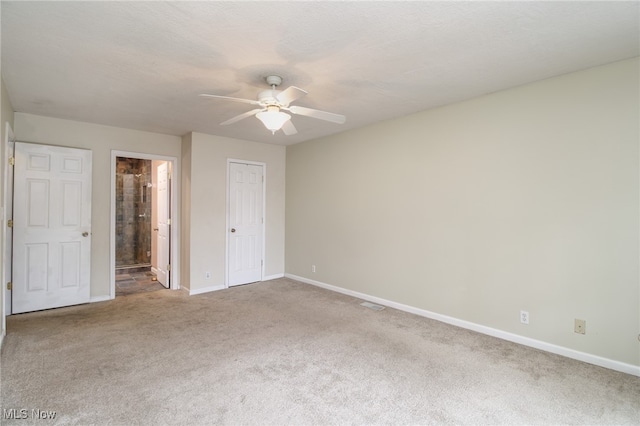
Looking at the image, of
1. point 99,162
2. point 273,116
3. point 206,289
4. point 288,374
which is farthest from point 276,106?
point 206,289

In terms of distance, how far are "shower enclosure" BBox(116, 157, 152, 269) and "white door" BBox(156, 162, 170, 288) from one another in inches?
60.4

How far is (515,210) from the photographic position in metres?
3.13

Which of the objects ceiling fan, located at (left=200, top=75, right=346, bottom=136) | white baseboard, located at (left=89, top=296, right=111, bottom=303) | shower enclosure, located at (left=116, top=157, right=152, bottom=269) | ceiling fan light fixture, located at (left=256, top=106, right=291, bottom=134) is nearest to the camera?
ceiling fan, located at (left=200, top=75, right=346, bottom=136)

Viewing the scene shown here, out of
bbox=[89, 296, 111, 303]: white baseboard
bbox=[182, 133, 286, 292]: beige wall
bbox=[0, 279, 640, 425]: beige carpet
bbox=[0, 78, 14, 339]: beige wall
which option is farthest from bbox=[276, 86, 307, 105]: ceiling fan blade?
bbox=[89, 296, 111, 303]: white baseboard

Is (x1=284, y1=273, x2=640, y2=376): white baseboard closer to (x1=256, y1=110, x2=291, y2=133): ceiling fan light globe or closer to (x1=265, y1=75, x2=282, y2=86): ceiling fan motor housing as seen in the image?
(x1=256, y1=110, x2=291, y2=133): ceiling fan light globe

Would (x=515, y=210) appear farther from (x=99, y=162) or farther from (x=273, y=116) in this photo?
(x=99, y=162)

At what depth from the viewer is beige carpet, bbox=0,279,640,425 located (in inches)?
80.4

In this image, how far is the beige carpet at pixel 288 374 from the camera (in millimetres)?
2043

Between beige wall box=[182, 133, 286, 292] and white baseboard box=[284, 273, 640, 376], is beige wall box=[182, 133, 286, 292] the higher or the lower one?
the higher one

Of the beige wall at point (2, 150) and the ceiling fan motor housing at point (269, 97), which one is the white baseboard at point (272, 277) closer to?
the beige wall at point (2, 150)

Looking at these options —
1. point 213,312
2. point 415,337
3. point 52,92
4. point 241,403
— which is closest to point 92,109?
point 52,92

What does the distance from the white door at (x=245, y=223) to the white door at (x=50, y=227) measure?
1.96 m

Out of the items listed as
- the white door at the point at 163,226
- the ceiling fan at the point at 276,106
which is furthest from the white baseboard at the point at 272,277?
the ceiling fan at the point at 276,106

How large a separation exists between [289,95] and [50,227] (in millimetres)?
3775
